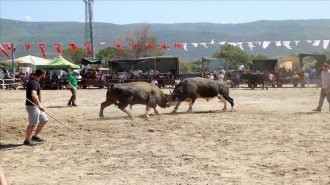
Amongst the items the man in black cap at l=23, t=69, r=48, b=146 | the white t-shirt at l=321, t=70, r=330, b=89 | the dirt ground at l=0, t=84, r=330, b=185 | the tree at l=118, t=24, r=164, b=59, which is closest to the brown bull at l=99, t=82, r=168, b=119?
the dirt ground at l=0, t=84, r=330, b=185

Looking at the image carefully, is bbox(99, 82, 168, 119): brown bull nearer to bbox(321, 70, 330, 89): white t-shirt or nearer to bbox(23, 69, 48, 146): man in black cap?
bbox(23, 69, 48, 146): man in black cap

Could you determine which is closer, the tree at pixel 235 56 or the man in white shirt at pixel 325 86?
the man in white shirt at pixel 325 86

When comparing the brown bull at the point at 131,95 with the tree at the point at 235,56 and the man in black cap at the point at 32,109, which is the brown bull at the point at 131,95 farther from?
the tree at the point at 235,56

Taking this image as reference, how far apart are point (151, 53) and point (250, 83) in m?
45.8

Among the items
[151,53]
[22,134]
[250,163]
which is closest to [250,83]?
[22,134]

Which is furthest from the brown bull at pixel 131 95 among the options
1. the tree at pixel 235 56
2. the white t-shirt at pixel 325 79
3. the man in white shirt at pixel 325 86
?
the tree at pixel 235 56

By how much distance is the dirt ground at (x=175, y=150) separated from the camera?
7797mm

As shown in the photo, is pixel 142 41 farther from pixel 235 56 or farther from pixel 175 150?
pixel 175 150

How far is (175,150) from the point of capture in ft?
32.1

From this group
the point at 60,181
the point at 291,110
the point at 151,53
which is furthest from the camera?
the point at 151,53

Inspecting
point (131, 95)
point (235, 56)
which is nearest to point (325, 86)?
point (131, 95)

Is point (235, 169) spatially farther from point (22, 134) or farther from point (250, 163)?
point (22, 134)

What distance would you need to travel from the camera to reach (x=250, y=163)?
8.52 m

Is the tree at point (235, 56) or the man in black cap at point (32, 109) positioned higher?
the tree at point (235, 56)
